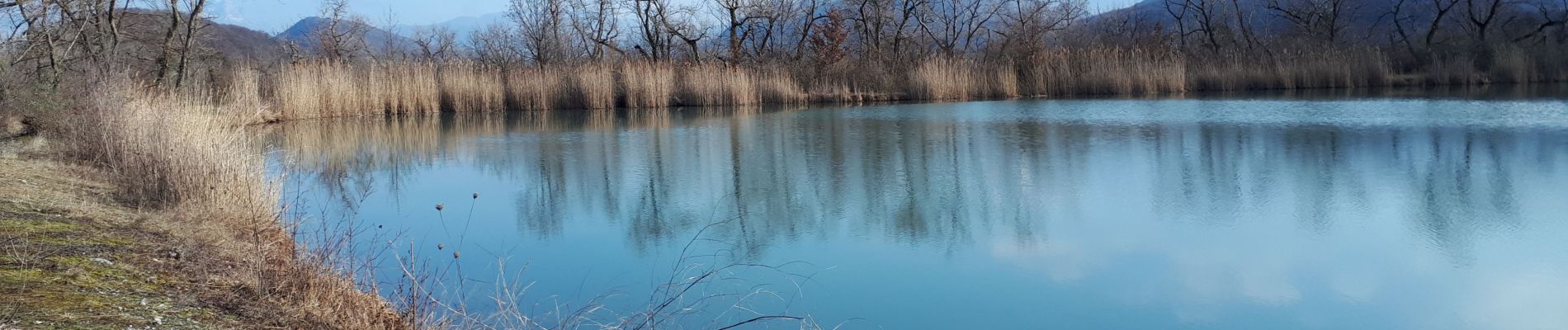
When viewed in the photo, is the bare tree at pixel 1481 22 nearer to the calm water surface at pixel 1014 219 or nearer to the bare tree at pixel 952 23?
the bare tree at pixel 952 23

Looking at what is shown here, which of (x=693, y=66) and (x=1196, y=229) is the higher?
(x=693, y=66)

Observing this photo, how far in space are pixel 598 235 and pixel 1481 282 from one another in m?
3.28

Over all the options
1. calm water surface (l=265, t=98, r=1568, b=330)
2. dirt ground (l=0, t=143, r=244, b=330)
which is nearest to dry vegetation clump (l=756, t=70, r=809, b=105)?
calm water surface (l=265, t=98, r=1568, b=330)

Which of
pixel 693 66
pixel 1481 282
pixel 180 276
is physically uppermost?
pixel 693 66

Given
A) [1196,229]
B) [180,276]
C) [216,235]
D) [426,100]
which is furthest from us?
[426,100]

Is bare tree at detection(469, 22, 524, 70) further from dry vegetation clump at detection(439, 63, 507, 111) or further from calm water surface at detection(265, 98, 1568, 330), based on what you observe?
calm water surface at detection(265, 98, 1568, 330)

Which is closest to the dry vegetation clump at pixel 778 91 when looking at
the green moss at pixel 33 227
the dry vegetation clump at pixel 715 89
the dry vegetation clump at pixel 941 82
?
the dry vegetation clump at pixel 715 89

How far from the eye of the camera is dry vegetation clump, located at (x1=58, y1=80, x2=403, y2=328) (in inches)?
116

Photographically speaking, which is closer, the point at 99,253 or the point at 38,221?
the point at 99,253

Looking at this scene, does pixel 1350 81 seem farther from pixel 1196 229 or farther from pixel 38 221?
pixel 38 221

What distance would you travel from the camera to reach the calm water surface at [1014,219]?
346 cm

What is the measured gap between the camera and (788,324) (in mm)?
3229

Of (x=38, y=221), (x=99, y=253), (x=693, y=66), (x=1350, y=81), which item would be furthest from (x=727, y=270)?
(x=1350, y=81)

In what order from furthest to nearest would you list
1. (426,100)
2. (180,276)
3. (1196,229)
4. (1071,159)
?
(426,100) → (1071,159) → (1196,229) → (180,276)
